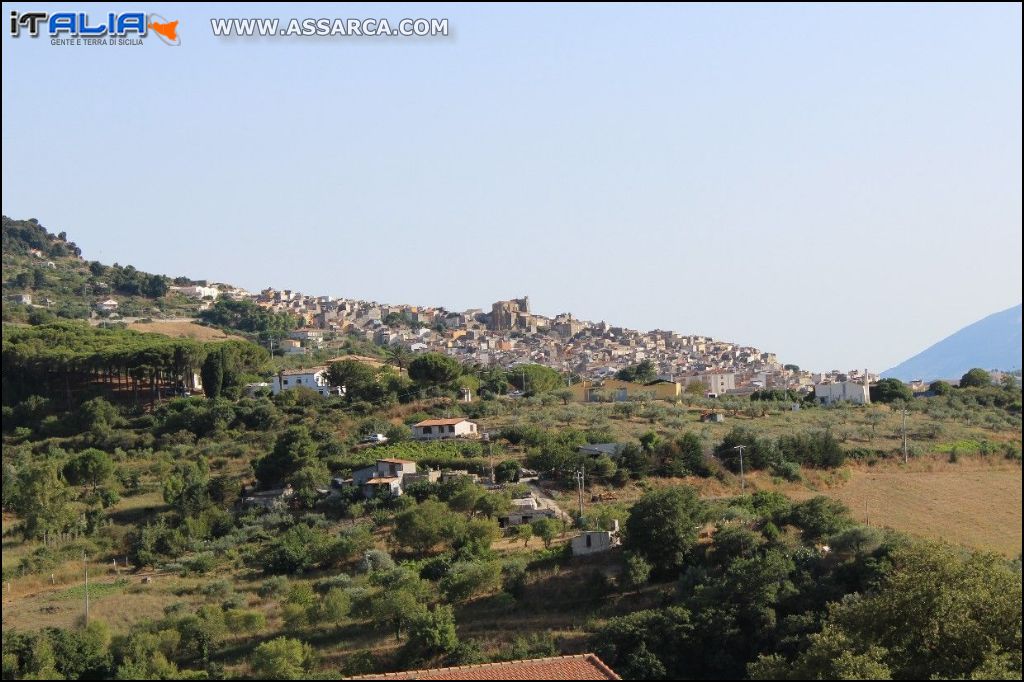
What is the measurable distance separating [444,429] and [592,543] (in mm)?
11567

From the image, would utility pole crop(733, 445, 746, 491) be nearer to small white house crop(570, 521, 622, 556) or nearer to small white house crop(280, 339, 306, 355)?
small white house crop(570, 521, 622, 556)

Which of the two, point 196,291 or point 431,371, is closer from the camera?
point 431,371

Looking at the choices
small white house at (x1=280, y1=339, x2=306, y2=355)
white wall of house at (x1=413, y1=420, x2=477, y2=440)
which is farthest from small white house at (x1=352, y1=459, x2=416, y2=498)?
small white house at (x1=280, y1=339, x2=306, y2=355)

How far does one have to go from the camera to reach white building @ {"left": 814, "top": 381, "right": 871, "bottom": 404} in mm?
47375

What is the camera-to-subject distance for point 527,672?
48.8 feet

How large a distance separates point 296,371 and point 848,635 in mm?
36356

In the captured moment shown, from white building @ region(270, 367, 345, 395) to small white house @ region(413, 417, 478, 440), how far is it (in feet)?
34.1

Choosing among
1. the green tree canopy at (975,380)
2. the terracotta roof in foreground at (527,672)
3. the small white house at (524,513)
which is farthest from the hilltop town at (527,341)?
the terracotta roof in foreground at (527,672)

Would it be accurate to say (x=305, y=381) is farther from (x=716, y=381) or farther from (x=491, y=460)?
(x=716, y=381)

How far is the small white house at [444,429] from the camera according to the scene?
120ft

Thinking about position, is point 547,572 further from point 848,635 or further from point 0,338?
point 0,338

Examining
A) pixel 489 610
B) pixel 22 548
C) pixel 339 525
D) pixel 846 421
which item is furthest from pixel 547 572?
pixel 846 421

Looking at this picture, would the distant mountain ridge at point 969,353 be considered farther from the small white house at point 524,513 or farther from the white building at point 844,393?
the small white house at point 524,513

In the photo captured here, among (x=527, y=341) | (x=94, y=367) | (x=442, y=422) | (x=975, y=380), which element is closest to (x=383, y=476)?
(x=442, y=422)
